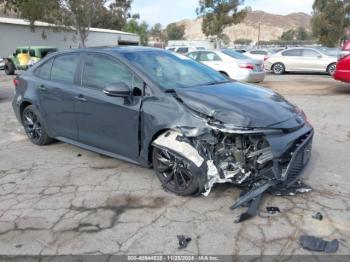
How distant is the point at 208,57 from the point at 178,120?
9803 mm

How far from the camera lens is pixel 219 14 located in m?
32.7

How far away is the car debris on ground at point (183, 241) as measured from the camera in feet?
9.97

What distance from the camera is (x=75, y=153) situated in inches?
215

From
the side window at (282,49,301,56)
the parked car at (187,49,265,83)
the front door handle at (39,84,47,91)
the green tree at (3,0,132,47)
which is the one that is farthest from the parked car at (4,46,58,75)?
the front door handle at (39,84,47,91)

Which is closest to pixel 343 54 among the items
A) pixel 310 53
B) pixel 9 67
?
pixel 310 53

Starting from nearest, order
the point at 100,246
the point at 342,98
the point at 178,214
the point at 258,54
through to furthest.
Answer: the point at 100,246
the point at 178,214
the point at 342,98
the point at 258,54

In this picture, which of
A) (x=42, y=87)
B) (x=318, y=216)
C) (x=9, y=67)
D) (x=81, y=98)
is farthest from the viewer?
(x=9, y=67)

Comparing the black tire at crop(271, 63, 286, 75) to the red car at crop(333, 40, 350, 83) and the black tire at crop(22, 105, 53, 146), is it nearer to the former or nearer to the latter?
the red car at crop(333, 40, 350, 83)

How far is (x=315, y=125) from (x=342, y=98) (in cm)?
368

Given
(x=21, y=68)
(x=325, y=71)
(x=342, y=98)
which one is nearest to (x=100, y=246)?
(x=342, y=98)

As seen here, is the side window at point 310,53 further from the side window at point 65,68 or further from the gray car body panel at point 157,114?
the side window at point 65,68

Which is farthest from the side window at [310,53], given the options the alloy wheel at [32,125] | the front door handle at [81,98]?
the front door handle at [81,98]

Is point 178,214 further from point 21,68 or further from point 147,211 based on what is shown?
point 21,68

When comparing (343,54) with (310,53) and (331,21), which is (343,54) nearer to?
(310,53)
